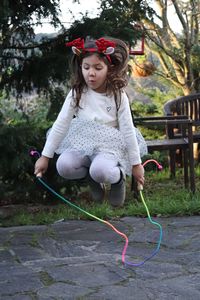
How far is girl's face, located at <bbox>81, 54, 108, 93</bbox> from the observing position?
2.95 meters

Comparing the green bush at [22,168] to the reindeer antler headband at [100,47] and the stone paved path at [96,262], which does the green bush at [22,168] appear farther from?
the reindeer antler headband at [100,47]

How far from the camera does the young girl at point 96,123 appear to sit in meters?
2.95

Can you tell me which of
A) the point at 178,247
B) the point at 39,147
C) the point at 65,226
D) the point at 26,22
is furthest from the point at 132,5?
the point at 178,247

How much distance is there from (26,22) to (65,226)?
7.42ft

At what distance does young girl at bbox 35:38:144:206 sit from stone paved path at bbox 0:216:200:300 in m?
0.52

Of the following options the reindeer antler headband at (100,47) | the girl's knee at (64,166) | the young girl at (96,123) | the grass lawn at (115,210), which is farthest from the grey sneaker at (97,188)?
the grass lawn at (115,210)

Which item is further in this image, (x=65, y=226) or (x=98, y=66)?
(x=65, y=226)

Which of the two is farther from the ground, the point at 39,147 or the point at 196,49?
the point at 196,49

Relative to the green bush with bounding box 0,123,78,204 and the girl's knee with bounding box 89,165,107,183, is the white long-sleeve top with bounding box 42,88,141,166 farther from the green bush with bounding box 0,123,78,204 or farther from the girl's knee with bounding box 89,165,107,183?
the green bush with bounding box 0,123,78,204

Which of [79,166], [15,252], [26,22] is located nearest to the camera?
[79,166]

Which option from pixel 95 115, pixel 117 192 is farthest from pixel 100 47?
pixel 117 192

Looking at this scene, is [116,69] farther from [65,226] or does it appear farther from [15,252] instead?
[65,226]

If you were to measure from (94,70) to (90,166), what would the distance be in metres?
0.54

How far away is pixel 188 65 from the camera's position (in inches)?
353
